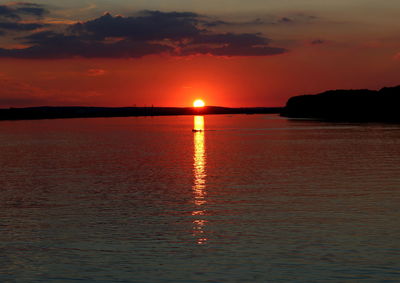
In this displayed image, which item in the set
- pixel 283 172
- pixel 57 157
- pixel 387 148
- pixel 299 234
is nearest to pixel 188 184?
pixel 283 172

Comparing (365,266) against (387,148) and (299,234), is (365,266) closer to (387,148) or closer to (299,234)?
(299,234)

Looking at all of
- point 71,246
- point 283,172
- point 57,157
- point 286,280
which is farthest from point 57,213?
point 57,157

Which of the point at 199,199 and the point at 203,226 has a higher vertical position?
the point at 203,226

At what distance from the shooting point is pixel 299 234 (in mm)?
28422

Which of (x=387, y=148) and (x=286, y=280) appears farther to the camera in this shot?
(x=387, y=148)

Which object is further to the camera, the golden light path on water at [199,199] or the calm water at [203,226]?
the golden light path on water at [199,199]

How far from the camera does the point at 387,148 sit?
285 feet

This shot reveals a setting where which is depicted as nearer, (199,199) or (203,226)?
(203,226)

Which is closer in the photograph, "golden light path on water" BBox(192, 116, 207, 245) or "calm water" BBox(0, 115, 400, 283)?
"calm water" BBox(0, 115, 400, 283)

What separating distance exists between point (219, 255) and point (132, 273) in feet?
14.2

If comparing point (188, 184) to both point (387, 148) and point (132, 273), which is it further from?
point (387, 148)

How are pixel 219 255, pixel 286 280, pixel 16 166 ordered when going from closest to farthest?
pixel 286 280, pixel 219 255, pixel 16 166

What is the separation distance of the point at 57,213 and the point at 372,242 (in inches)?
749

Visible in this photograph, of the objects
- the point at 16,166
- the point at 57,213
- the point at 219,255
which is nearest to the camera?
the point at 219,255
